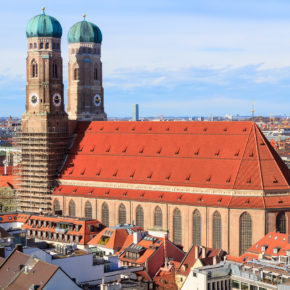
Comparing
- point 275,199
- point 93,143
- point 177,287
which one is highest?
point 93,143

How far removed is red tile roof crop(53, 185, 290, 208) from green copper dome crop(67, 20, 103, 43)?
32.4m

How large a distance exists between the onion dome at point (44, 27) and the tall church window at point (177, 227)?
41888mm

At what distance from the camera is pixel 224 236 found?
11962cm

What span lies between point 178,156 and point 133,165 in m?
8.72

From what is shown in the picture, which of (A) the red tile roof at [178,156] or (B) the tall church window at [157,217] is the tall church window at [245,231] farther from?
(B) the tall church window at [157,217]

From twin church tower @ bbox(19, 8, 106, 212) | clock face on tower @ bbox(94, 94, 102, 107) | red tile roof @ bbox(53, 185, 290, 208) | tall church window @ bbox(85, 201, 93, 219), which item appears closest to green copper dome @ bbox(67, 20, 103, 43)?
clock face on tower @ bbox(94, 94, 102, 107)

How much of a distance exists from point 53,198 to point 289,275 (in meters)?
72.4

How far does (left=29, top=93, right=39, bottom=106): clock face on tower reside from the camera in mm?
143125

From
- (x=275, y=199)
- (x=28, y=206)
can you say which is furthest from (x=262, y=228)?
(x=28, y=206)

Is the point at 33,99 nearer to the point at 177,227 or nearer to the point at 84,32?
the point at 84,32

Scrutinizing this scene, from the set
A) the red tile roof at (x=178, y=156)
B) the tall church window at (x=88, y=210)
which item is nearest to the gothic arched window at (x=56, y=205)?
the red tile roof at (x=178, y=156)

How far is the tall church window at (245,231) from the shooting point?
4663 inches

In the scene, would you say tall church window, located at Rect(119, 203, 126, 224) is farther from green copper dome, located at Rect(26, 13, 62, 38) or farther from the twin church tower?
green copper dome, located at Rect(26, 13, 62, 38)

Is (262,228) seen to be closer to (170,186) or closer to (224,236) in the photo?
(224,236)
